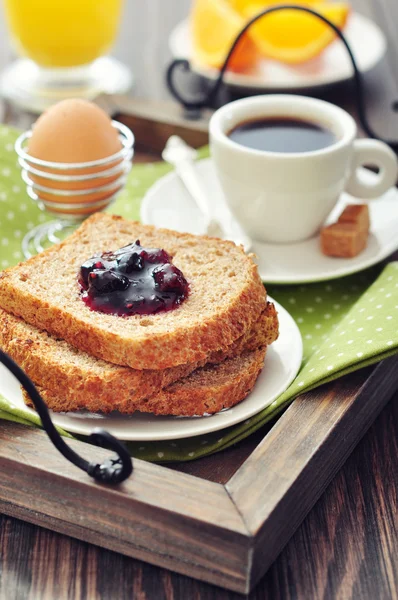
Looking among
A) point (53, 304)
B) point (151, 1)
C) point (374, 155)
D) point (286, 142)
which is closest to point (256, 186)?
point (286, 142)

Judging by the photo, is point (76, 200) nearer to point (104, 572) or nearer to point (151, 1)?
point (104, 572)

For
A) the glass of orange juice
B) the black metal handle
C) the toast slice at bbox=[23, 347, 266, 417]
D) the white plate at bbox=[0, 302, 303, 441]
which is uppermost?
the black metal handle

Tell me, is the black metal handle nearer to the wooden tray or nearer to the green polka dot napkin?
the wooden tray

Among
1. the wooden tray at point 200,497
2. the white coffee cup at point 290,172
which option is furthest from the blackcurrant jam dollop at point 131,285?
the white coffee cup at point 290,172

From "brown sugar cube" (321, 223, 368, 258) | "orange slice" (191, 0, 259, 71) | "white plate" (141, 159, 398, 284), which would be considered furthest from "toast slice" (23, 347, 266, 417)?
"orange slice" (191, 0, 259, 71)

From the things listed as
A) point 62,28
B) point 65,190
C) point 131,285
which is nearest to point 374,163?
point 65,190

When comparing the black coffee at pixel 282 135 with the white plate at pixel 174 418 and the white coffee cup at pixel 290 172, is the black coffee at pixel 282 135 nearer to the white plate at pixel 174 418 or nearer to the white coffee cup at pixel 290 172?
the white coffee cup at pixel 290 172
